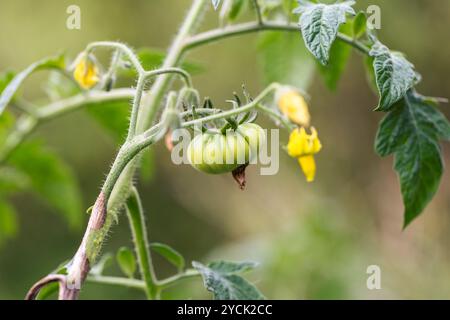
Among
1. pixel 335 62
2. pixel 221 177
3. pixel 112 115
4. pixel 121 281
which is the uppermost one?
pixel 335 62

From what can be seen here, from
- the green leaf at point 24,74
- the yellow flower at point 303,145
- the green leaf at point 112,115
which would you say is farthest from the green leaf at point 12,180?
the yellow flower at point 303,145

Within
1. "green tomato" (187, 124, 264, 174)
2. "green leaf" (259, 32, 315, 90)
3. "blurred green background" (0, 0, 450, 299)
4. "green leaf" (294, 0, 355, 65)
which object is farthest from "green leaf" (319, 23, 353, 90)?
"blurred green background" (0, 0, 450, 299)

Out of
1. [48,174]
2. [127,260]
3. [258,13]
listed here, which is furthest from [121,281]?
[48,174]

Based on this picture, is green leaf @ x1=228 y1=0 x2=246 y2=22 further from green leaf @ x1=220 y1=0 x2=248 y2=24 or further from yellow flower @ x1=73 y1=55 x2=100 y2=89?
yellow flower @ x1=73 y1=55 x2=100 y2=89

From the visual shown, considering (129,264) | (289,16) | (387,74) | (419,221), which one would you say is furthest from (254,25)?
(419,221)

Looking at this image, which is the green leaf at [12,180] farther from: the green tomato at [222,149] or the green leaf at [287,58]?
the green tomato at [222,149]

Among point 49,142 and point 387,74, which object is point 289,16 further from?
point 49,142

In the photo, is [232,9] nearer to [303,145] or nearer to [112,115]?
[303,145]
